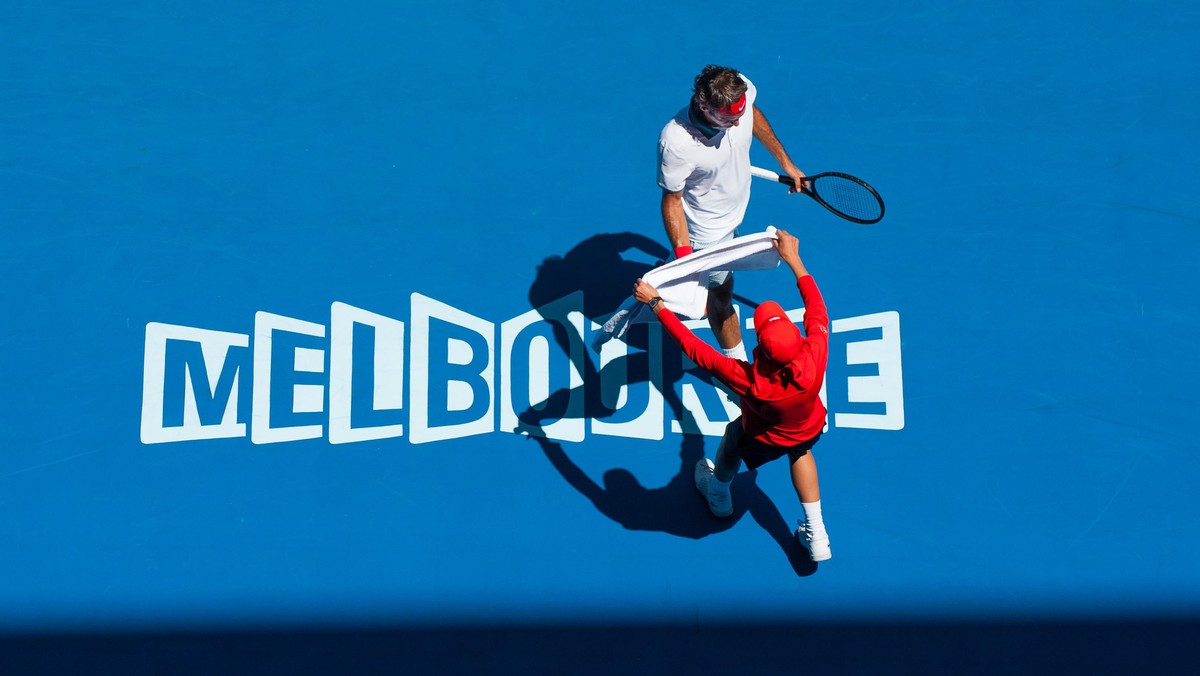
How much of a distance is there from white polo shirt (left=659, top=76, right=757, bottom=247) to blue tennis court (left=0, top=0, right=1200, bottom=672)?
1.05 metres

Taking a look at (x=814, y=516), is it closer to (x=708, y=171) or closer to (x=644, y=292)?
(x=644, y=292)

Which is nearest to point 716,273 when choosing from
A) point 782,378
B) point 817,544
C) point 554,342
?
point 782,378

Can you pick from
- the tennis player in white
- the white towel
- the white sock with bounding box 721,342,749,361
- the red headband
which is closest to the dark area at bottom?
the white sock with bounding box 721,342,749,361

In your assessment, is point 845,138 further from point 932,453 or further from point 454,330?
point 454,330

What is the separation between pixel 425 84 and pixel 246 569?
3200mm

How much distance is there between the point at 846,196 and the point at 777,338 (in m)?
1.90

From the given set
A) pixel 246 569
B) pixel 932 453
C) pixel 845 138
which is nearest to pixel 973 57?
pixel 845 138

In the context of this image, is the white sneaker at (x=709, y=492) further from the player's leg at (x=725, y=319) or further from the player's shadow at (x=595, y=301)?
the player's leg at (x=725, y=319)

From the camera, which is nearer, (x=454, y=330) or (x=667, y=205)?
(x=667, y=205)

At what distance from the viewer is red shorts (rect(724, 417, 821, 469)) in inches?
190

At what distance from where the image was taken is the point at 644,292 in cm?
480

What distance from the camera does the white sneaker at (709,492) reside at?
5.55m

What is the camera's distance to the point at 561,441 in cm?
593

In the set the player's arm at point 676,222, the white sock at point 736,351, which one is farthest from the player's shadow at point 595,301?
the player's arm at point 676,222
